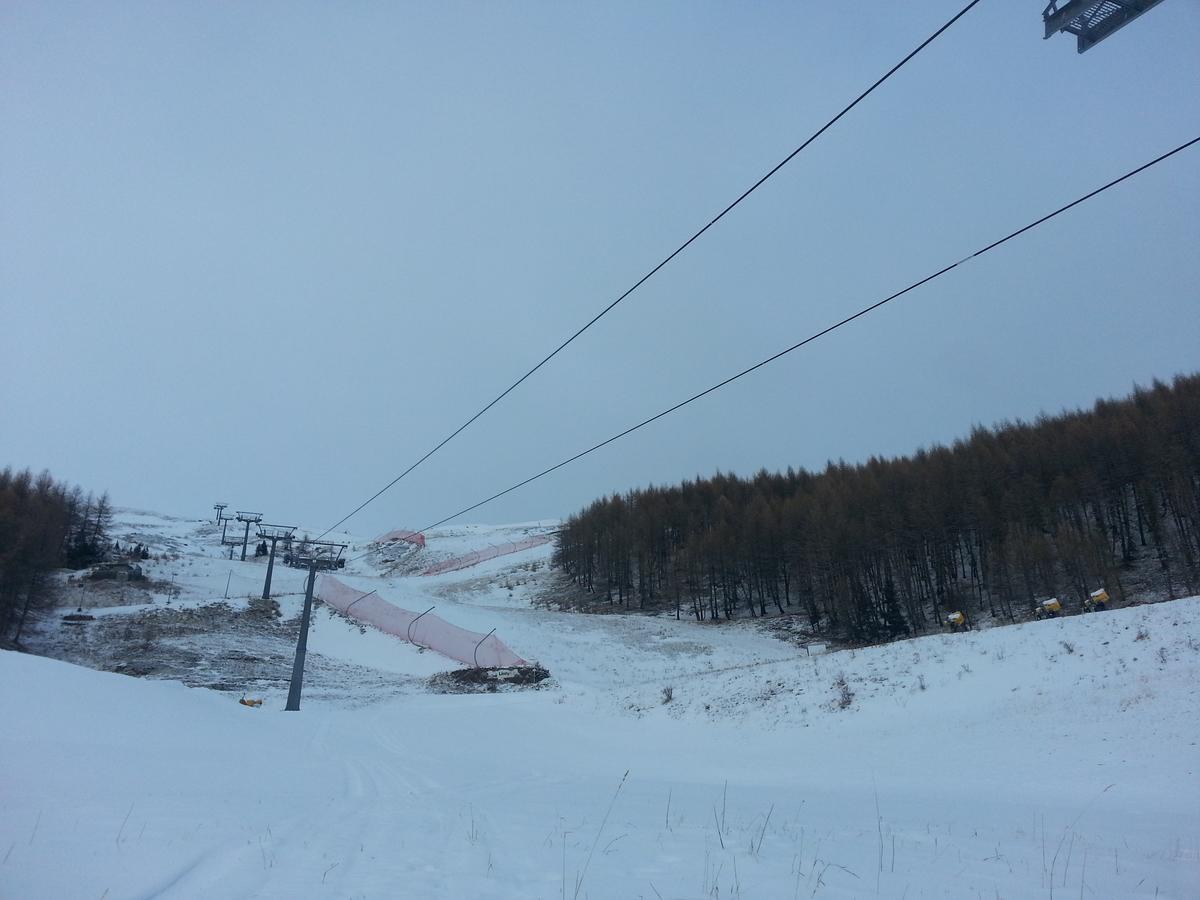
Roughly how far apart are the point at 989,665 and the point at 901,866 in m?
12.4

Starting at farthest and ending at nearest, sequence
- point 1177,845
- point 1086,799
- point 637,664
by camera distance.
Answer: point 637,664, point 1086,799, point 1177,845

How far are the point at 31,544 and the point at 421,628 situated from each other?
20564 mm

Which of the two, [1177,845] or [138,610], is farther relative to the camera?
[138,610]

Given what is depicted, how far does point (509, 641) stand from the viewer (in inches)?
Answer: 1451

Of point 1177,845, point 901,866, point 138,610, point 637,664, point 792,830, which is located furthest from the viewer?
point 138,610

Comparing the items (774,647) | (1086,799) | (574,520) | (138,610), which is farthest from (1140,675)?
(574,520)

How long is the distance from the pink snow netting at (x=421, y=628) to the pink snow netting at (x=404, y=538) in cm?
4676

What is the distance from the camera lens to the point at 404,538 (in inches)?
3853

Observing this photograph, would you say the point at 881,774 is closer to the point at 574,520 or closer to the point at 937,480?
the point at 937,480

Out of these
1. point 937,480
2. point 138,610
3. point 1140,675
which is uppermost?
point 937,480

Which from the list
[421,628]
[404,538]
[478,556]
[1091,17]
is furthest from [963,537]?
[404,538]

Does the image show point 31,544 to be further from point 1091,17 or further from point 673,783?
point 1091,17

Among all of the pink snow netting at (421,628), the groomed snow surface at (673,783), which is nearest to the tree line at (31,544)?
the pink snow netting at (421,628)

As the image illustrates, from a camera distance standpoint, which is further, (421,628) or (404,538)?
(404,538)
